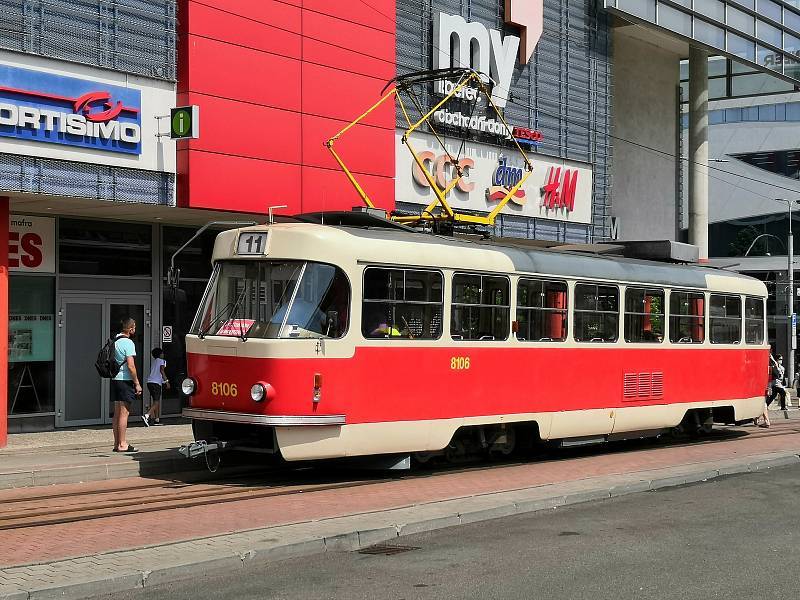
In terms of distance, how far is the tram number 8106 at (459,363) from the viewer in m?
13.9

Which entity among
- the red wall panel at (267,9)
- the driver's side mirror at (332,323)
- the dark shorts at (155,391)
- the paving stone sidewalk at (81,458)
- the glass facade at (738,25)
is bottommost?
the paving stone sidewalk at (81,458)

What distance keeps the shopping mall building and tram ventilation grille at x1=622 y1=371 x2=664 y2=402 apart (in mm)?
6307

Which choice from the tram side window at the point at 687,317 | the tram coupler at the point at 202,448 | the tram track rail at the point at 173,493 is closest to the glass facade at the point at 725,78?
the tram side window at the point at 687,317

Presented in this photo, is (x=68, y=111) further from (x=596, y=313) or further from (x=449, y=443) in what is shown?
(x=596, y=313)

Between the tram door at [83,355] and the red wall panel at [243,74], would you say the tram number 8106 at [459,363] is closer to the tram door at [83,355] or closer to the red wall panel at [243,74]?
the red wall panel at [243,74]

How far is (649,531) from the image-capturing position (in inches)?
399

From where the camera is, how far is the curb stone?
752 cm

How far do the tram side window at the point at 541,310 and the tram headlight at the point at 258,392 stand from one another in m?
4.14

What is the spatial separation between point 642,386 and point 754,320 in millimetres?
4207

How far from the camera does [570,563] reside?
8586 millimetres

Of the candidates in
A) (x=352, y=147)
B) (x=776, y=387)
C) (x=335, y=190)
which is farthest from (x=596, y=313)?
(x=776, y=387)

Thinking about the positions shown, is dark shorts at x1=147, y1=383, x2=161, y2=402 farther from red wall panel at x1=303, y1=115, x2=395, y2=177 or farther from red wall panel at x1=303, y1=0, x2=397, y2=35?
red wall panel at x1=303, y1=0, x2=397, y2=35

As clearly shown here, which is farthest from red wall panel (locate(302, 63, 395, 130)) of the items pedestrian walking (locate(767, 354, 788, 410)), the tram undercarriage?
pedestrian walking (locate(767, 354, 788, 410))

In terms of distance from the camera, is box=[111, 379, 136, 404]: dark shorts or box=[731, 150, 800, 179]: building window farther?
box=[731, 150, 800, 179]: building window
